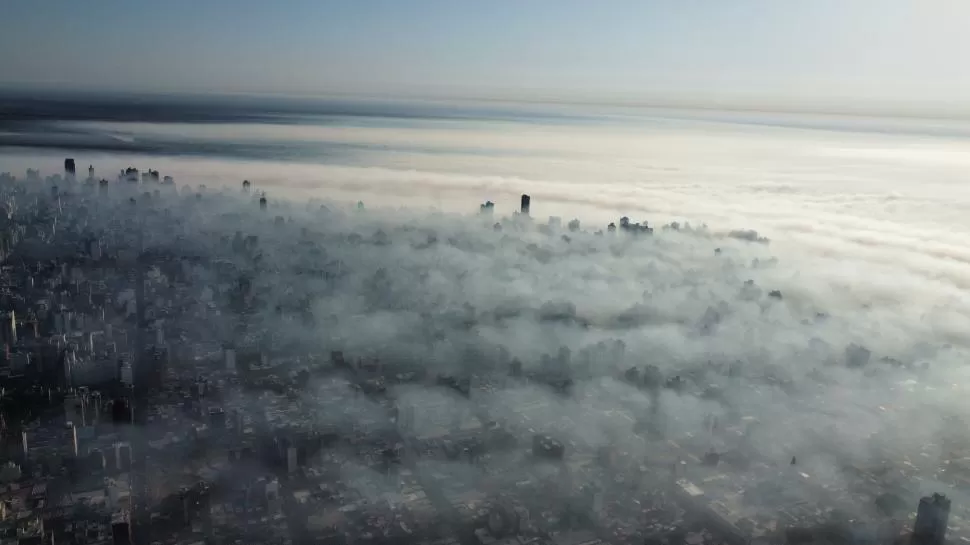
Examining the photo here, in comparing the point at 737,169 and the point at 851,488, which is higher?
the point at 737,169

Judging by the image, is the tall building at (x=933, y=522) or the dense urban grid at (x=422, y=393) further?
the dense urban grid at (x=422, y=393)

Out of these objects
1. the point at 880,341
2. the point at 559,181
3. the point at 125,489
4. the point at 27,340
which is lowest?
the point at 125,489

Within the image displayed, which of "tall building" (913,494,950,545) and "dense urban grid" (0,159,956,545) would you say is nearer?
"tall building" (913,494,950,545)

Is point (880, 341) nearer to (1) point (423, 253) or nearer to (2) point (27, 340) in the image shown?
(1) point (423, 253)

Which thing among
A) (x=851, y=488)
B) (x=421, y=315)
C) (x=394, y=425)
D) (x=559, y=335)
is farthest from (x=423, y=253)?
(x=851, y=488)
